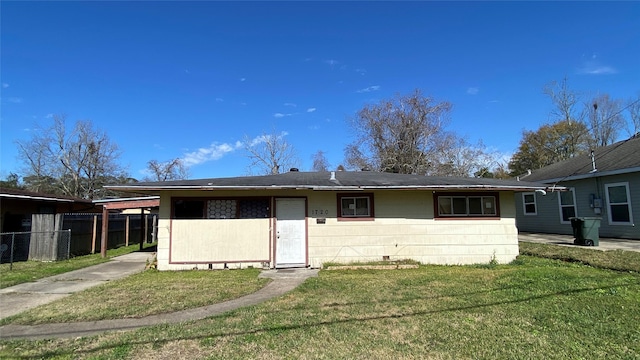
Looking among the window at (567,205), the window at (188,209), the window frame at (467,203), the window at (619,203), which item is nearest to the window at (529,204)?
the window at (567,205)

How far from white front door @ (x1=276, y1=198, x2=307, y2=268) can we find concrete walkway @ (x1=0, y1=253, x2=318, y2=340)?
16.8 inches

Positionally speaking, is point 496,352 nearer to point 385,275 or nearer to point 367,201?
point 385,275

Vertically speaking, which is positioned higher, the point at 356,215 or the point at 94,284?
the point at 356,215

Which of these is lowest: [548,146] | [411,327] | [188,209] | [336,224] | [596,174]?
[411,327]

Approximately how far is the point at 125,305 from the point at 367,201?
253 inches

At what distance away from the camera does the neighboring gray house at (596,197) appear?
13.4 metres

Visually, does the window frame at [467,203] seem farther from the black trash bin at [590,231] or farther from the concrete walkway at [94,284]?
the black trash bin at [590,231]

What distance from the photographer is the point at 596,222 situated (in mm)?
12031

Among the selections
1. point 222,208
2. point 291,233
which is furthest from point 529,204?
point 222,208

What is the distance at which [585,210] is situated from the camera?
1527 centimetres

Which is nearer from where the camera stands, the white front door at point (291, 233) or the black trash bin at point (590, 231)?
the white front door at point (291, 233)

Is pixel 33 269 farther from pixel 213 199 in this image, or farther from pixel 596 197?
pixel 596 197

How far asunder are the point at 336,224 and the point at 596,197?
39.3ft

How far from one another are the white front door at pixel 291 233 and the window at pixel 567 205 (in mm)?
12979
